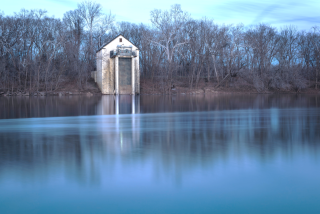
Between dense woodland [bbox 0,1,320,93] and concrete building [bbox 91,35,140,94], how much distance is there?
375 cm

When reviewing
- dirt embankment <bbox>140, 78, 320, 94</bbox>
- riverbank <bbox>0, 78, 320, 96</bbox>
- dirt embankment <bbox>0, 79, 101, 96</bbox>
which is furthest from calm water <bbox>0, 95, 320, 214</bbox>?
dirt embankment <bbox>140, 78, 320, 94</bbox>

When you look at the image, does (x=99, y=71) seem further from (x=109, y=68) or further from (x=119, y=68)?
(x=119, y=68)

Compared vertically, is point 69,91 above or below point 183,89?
below

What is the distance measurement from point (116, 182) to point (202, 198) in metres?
1.38

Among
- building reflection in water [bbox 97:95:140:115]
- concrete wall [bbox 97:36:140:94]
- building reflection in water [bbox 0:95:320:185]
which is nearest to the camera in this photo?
building reflection in water [bbox 0:95:320:185]

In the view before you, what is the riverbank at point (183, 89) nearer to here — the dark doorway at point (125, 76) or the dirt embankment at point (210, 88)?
the dirt embankment at point (210, 88)

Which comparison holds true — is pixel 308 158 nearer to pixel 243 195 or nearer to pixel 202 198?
pixel 243 195

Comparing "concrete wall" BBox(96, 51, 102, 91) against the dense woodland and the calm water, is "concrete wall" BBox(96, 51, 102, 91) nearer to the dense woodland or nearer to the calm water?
the dense woodland

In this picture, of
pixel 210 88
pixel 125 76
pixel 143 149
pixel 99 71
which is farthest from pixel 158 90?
pixel 143 149

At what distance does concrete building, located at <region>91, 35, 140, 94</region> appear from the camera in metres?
51.6

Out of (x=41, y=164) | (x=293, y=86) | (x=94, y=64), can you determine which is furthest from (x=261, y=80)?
(x=41, y=164)

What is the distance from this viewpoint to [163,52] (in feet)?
192

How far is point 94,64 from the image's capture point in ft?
208

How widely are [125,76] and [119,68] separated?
159 cm
